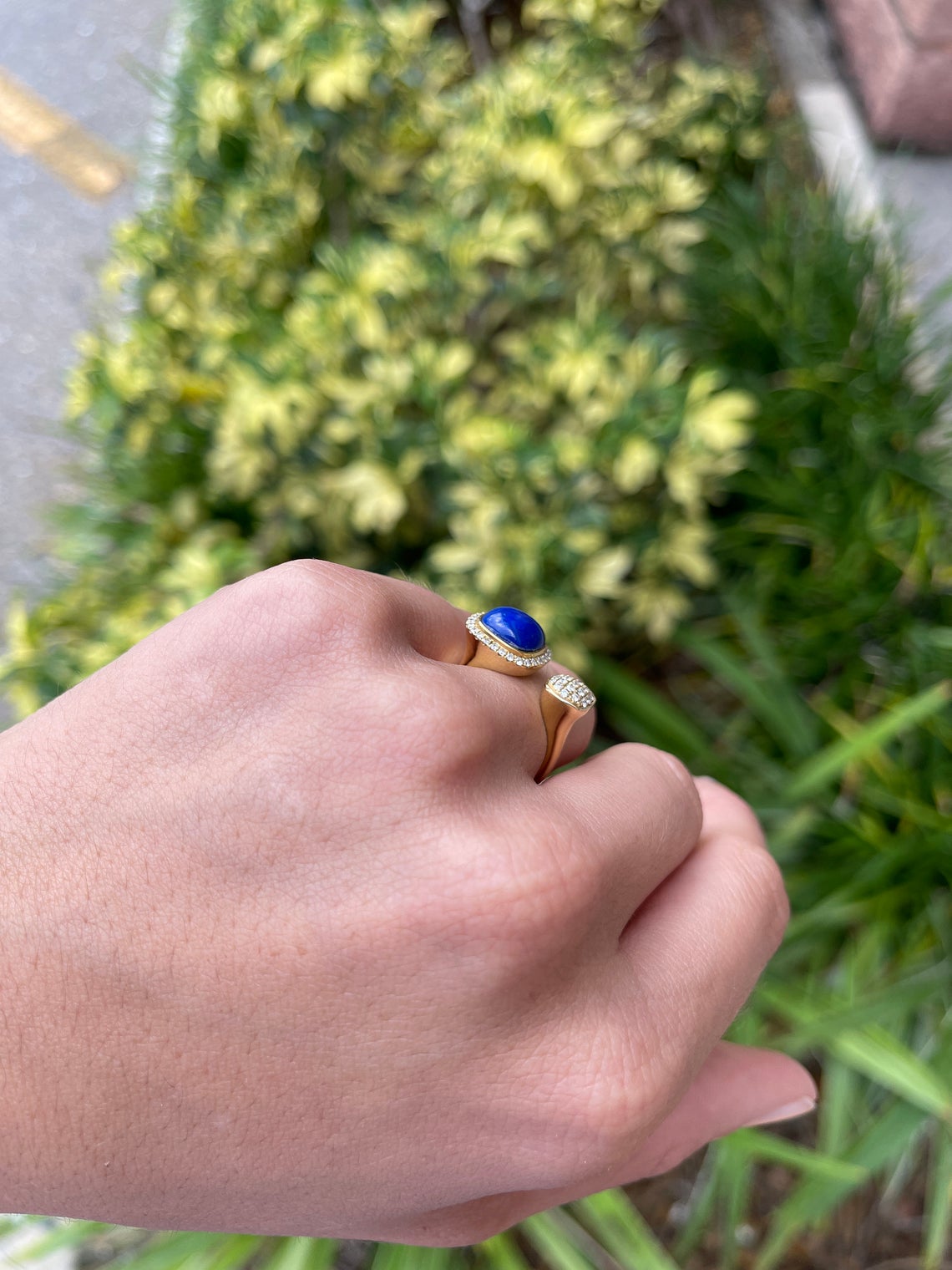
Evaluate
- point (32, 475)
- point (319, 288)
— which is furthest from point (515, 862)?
point (32, 475)

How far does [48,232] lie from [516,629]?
3103mm

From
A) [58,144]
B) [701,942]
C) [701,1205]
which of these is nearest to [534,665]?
[701,942]

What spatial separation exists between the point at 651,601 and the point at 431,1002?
131cm

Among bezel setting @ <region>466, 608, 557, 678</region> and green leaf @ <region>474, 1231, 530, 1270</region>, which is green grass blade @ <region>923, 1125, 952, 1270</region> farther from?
bezel setting @ <region>466, 608, 557, 678</region>

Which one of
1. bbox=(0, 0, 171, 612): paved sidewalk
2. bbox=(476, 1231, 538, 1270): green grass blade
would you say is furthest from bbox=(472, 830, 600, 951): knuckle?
bbox=(0, 0, 171, 612): paved sidewalk

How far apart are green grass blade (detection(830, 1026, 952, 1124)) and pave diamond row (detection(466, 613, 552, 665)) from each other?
989 millimetres

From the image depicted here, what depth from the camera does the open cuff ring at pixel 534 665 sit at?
0.87 metres

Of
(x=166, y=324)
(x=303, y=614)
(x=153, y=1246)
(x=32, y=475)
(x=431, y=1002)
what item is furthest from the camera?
(x=32, y=475)

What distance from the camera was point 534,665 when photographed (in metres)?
0.89

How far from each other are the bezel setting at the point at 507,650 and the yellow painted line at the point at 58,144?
3130 mm

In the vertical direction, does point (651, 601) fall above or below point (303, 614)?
below

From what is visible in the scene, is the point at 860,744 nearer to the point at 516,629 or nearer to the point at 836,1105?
the point at 836,1105

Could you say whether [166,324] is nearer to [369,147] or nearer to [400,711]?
[369,147]

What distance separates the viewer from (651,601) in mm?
1907
